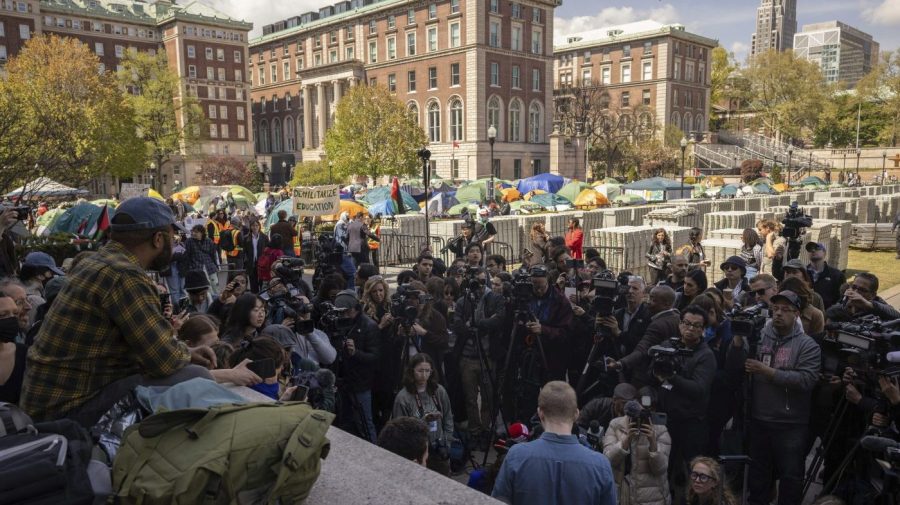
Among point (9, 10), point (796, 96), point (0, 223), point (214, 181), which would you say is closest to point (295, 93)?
point (214, 181)

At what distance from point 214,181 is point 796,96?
76.8 m

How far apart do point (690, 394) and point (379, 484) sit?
3.56m

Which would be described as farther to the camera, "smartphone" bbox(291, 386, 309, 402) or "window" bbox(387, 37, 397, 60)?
"window" bbox(387, 37, 397, 60)

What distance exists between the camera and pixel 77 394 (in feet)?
8.44

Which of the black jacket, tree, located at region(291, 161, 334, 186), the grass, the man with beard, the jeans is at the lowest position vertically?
the grass

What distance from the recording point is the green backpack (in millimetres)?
2045

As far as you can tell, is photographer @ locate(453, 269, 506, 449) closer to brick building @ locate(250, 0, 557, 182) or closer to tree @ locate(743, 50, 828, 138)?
brick building @ locate(250, 0, 557, 182)

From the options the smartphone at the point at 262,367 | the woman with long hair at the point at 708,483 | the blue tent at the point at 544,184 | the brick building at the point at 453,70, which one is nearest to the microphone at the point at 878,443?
the woman with long hair at the point at 708,483

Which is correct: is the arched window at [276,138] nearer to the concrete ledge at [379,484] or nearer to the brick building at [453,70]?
the brick building at [453,70]

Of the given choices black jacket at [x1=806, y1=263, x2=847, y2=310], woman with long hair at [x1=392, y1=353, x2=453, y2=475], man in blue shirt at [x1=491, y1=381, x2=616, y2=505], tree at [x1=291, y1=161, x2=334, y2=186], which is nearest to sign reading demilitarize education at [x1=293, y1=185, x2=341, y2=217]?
black jacket at [x1=806, y1=263, x2=847, y2=310]

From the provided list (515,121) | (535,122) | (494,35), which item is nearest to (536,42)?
(494,35)

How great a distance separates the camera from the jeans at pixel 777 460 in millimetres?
5285

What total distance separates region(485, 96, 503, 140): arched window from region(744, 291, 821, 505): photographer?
63654 mm

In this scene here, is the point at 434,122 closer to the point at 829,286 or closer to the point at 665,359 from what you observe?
the point at 829,286
